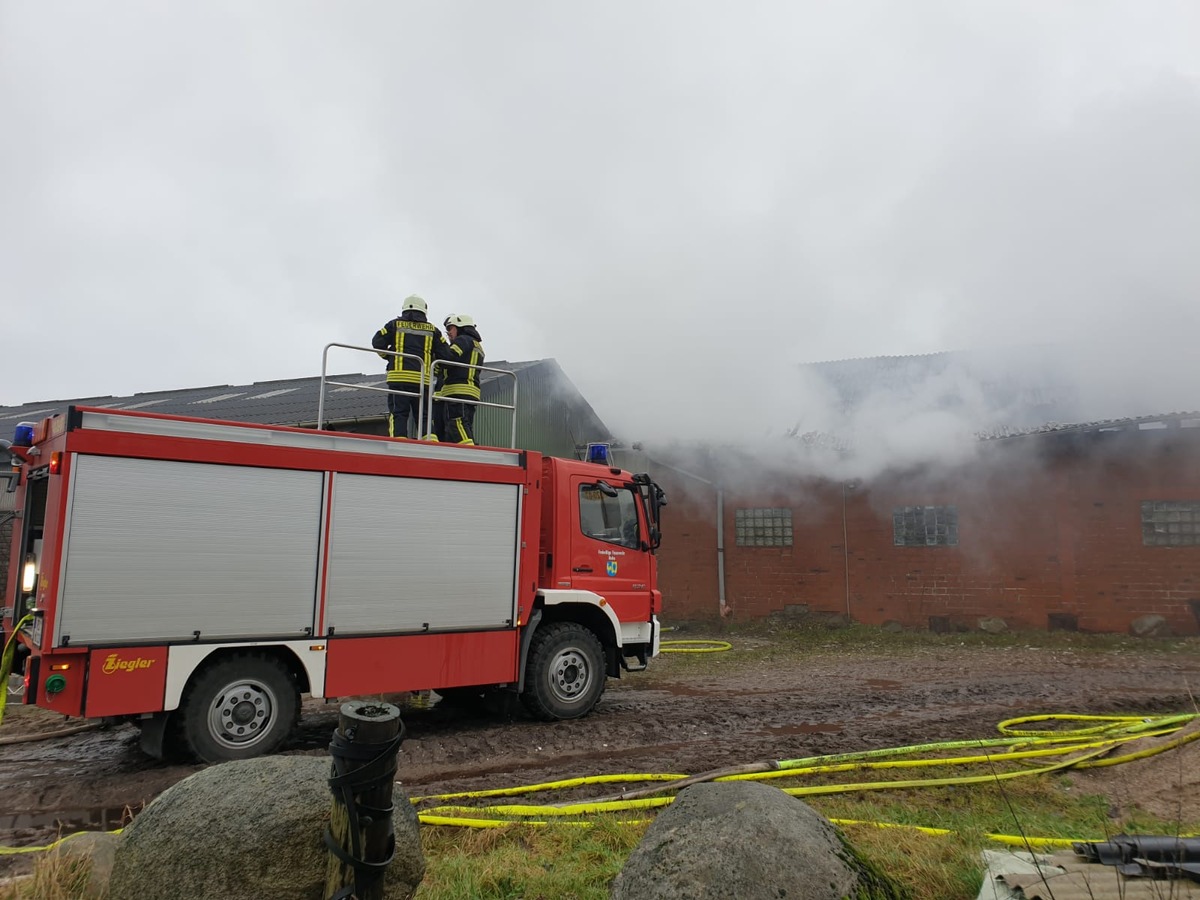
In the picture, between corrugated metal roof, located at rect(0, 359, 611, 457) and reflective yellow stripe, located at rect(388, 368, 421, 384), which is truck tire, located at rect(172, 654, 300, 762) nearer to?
reflective yellow stripe, located at rect(388, 368, 421, 384)

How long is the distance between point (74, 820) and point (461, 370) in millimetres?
5157

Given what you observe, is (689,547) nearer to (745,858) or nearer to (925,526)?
(925,526)

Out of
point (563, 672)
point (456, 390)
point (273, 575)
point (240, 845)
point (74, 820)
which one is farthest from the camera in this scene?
point (456, 390)

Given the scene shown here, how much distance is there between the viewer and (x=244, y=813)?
2820 mm

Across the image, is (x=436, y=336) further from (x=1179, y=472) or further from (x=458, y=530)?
(x=1179, y=472)

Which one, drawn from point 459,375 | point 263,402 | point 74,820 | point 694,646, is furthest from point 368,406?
point 74,820

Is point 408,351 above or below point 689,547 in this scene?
above

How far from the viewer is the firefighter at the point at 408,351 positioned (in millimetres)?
7926

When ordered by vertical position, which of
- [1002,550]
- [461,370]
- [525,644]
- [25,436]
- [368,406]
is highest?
[368,406]

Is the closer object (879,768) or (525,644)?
(879,768)

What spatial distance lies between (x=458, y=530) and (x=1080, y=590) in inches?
466

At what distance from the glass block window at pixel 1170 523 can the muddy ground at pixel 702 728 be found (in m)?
2.10

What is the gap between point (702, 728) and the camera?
6965 millimetres

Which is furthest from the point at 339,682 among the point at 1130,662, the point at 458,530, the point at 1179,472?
the point at 1179,472
